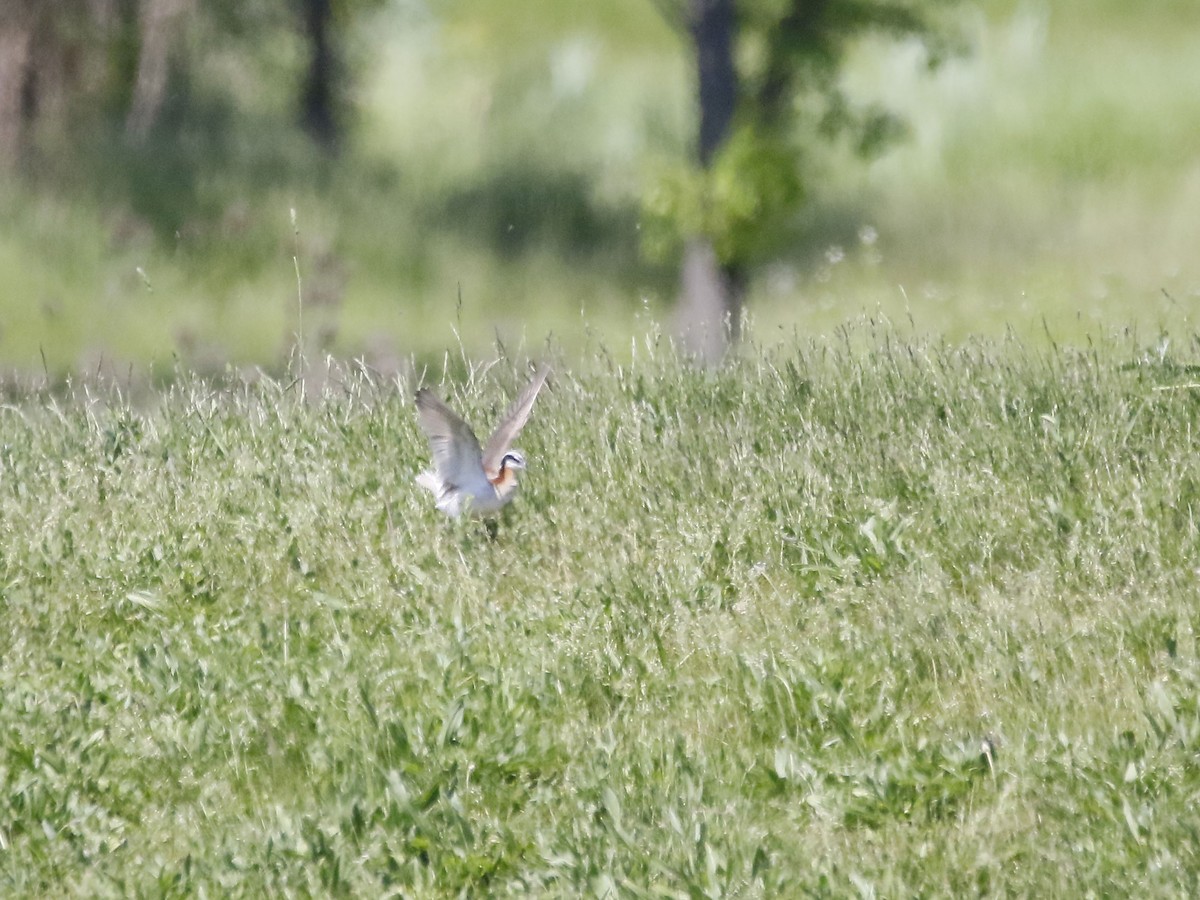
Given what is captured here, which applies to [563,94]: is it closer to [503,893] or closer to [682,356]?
[682,356]

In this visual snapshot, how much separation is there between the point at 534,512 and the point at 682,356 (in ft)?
5.62

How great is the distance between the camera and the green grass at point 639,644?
13.0ft

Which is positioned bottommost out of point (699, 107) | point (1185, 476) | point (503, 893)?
point (503, 893)

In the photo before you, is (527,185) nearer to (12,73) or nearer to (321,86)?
(321,86)

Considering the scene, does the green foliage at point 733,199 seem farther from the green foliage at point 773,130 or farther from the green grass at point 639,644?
the green grass at point 639,644

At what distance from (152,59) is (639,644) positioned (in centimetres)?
1644

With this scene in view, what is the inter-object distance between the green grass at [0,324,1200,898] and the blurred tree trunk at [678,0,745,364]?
5.72 metres

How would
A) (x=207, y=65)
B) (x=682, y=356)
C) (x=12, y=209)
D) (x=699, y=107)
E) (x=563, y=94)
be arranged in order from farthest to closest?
1. (x=563, y=94)
2. (x=207, y=65)
3. (x=12, y=209)
4. (x=699, y=107)
5. (x=682, y=356)

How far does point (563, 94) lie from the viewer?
982 inches

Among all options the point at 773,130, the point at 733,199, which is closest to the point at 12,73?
the point at 773,130

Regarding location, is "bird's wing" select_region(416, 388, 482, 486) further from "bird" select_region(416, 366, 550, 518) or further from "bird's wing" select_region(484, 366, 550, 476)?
"bird's wing" select_region(484, 366, 550, 476)

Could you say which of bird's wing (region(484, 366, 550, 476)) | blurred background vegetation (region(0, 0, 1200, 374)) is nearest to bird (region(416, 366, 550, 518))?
bird's wing (region(484, 366, 550, 476))

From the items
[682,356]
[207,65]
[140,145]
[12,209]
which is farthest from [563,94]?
[682,356]

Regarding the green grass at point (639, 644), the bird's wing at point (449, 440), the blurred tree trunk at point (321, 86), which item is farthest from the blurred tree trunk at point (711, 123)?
the blurred tree trunk at point (321, 86)
